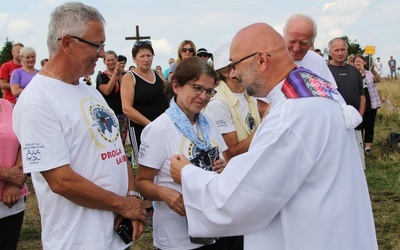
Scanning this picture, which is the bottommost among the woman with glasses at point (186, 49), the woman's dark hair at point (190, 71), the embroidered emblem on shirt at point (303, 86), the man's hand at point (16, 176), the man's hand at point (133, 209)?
the man's hand at point (133, 209)

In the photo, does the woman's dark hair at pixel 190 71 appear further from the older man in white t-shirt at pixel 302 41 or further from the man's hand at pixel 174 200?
the older man in white t-shirt at pixel 302 41

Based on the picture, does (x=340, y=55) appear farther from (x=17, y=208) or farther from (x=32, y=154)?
(x=32, y=154)

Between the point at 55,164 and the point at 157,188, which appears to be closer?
the point at 55,164

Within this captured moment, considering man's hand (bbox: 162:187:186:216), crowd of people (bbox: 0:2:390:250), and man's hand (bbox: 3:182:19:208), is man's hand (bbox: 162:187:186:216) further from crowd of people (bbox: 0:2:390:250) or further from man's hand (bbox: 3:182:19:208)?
man's hand (bbox: 3:182:19:208)

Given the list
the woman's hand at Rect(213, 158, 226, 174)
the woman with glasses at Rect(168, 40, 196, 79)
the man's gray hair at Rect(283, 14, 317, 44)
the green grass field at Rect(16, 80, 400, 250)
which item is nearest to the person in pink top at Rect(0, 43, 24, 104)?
the green grass field at Rect(16, 80, 400, 250)

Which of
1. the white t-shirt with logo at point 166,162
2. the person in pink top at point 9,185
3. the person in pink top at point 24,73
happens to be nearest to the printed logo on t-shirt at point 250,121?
the white t-shirt with logo at point 166,162

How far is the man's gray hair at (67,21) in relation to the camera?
8.53ft

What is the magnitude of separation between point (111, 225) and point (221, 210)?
0.79 metres

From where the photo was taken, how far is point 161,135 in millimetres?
3125

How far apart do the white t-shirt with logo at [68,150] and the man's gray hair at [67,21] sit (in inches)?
8.1

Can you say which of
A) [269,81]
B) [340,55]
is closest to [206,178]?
[269,81]

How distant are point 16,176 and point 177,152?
105cm

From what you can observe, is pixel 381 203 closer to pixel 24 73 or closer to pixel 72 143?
pixel 72 143

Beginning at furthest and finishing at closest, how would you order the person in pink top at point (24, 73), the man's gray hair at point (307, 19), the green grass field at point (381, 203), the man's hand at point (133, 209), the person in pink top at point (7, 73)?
1. the person in pink top at point (7, 73)
2. the person in pink top at point (24, 73)
3. the green grass field at point (381, 203)
4. the man's gray hair at point (307, 19)
5. the man's hand at point (133, 209)
